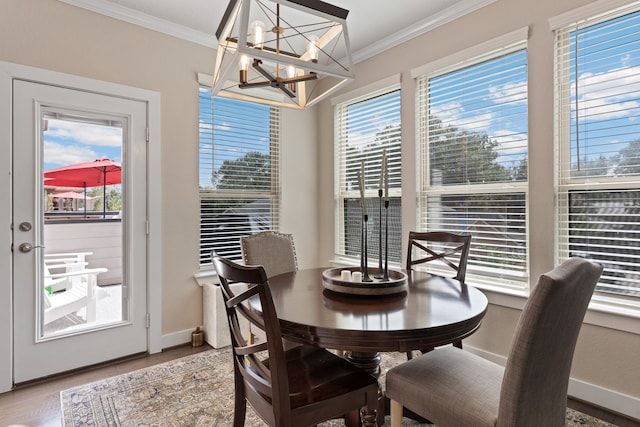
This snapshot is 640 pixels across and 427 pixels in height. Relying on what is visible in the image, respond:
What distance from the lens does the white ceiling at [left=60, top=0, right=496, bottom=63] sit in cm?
267

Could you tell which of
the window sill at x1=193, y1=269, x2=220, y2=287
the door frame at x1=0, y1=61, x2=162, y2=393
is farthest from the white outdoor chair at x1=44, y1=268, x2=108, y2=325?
the window sill at x1=193, y1=269, x2=220, y2=287

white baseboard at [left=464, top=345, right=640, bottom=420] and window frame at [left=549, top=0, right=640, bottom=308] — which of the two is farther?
window frame at [left=549, top=0, right=640, bottom=308]

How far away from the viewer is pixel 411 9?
2.79 meters

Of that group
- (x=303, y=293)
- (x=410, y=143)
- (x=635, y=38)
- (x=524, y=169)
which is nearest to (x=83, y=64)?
(x=303, y=293)

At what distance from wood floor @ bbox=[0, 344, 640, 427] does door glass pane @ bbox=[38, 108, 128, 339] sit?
1.08 feet

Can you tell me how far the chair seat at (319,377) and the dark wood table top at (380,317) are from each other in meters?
0.23

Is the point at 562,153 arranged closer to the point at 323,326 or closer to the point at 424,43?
the point at 424,43

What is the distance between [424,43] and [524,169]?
1402 mm

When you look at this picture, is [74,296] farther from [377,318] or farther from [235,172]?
[377,318]

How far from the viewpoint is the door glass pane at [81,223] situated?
2.56 m

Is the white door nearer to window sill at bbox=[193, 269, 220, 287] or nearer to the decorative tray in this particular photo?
window sill at bbox=[193, 269, 220, 287]

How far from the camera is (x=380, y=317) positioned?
1.40 meters

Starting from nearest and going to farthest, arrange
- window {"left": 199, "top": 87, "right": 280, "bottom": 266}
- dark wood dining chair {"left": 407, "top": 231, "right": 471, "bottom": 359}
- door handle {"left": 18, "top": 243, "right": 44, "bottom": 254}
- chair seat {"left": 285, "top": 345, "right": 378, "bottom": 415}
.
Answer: chair seat {"left": 285, "top": 345, "right": 378, "bottom": 415} < dark wood dining chair {"left": 407, "top": 231, "right": 471, "bottom": 359} < door handle {"left": 18, "top": 243, "right": 44, "bottom": 254} < window {"left": 199, "top": 87, "right": 280, "bottom": 266}

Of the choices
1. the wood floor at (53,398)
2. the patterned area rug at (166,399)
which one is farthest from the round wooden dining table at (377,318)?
the wood floor at (53,398)
